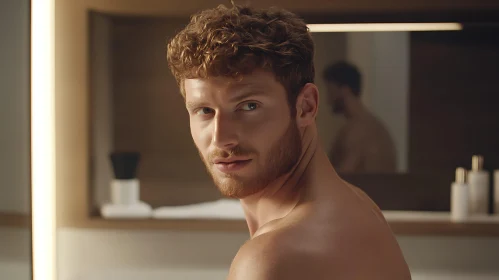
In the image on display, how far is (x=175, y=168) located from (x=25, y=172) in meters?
0.38

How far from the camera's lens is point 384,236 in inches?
27.4

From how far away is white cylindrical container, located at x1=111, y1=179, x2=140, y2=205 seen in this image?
5.01 ft

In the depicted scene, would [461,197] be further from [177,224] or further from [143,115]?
[143,115]

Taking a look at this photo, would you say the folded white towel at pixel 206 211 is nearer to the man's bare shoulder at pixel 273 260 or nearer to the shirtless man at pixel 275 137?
the shirtless man at pixel 275 137

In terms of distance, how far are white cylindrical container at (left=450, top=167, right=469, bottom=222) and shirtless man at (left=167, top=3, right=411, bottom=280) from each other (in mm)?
749

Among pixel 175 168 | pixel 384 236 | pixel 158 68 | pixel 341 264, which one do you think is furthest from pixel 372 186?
pixel 341 264

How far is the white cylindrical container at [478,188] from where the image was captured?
141cm

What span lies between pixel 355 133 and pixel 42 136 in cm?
80

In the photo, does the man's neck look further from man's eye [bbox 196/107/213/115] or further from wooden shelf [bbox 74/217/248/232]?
wooden shelf [bbox 74/217/248/232]

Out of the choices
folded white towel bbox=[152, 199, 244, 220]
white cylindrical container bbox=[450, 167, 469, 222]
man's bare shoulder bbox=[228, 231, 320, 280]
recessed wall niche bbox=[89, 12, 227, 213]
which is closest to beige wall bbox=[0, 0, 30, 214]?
recessed wall niche bbox=[89, 12, 227, 213]

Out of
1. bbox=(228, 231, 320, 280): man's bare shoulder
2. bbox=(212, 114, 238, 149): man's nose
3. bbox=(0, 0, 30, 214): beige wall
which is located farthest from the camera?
bbox=(0, 0, 30, 214): beige wall

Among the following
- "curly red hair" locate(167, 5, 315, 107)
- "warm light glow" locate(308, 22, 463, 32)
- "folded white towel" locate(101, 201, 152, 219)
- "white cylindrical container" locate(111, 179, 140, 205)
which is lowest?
"folded white towel" locate(101, 201, 152, 219)

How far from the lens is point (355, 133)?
147 centimetres

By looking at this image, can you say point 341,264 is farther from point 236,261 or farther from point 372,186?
point 372,186
